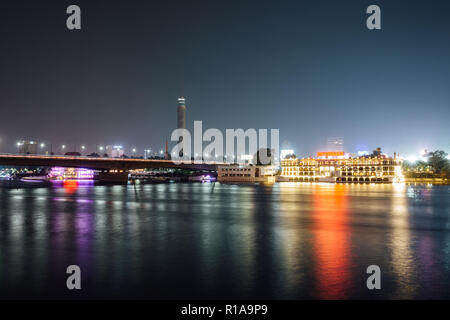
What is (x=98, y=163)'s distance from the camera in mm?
113438

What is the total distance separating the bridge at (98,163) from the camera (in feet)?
308

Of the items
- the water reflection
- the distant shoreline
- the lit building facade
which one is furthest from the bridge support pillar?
the distant shoreline

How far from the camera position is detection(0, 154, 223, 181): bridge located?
93812 mm

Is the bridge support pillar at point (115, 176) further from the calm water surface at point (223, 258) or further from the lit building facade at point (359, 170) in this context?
the calm water surface at point (223, 258)

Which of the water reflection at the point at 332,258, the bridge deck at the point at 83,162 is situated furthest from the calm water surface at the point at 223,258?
the bridge deck at the point at 83,162

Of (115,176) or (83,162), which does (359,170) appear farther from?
(83,162)

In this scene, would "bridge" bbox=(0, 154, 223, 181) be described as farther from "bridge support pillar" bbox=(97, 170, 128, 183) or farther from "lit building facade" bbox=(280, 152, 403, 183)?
"lit building facade" bbox=(280, 152, 403, 183)

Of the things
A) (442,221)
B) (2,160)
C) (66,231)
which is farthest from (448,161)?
(66,231)

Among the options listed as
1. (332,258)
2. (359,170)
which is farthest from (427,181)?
(332,258)

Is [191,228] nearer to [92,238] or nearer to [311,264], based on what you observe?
[92,238]

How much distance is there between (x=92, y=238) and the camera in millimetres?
27531

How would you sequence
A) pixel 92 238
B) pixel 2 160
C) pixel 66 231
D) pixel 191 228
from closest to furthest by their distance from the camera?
pixel 92 238, pixel 66 231, pixel 191 228, pixel 2 160

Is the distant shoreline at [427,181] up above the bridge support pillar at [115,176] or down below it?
below

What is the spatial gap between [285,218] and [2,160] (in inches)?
3052
